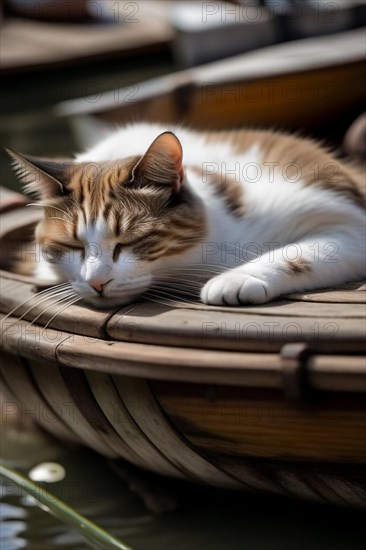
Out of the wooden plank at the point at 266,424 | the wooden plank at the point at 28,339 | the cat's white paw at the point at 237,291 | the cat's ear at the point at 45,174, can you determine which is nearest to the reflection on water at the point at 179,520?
the wooden plank at the point at 266,424

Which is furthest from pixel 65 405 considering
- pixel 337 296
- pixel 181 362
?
pixel 337 296

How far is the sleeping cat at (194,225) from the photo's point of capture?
1729 mm

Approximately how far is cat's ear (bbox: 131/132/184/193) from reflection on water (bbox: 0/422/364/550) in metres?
0.65

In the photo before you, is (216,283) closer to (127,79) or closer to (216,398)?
(216,398)

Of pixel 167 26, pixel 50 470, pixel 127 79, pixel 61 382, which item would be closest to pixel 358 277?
pixel 61 382

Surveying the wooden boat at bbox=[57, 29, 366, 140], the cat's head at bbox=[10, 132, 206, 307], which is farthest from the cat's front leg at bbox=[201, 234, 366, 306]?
the wooden boat at bbox=[57, 29, 366, 140]

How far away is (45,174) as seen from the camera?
1800 millimetres

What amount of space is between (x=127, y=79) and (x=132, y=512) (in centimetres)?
391

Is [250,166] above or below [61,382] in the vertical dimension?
above

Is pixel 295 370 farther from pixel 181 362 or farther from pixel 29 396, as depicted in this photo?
pixel 29 396

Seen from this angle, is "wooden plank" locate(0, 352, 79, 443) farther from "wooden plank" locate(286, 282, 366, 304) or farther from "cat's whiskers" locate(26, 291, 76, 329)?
"wooden plank" locate(286, 282, 366, 304)

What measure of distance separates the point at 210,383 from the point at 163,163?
1.30ft

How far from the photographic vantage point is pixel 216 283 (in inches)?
67.7

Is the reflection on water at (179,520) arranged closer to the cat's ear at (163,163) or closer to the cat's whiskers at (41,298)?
the cat's whiskers at (41,298)
